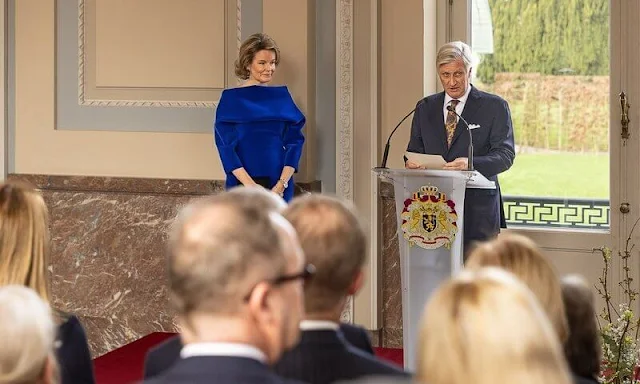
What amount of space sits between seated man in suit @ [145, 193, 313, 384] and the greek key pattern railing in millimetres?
5636

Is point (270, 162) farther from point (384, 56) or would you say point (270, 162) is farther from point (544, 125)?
point (544, 125)

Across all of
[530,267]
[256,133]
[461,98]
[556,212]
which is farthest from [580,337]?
[556,212]

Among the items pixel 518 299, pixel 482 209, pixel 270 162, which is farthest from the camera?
pixel 270 162

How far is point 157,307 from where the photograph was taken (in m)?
8.14

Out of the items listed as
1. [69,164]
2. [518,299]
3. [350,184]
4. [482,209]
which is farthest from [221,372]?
[69,164]

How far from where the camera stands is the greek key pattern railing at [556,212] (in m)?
7.55

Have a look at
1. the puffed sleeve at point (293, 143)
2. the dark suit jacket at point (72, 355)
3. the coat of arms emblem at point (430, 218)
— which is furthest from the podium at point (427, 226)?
the dark suit jacket at point (72, 355)

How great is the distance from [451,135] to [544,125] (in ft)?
4.28

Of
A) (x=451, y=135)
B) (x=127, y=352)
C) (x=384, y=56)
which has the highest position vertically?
(x=384, y=56)

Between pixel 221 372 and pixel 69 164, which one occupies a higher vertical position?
pixel 69 164

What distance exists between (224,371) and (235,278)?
0.17 m

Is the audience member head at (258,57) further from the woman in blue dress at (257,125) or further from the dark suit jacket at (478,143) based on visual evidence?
the dark suit jacket at (478,143)

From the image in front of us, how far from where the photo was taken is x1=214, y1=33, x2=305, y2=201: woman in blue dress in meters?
7.23

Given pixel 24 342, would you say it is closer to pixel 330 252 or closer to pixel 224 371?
pixel 224 371
